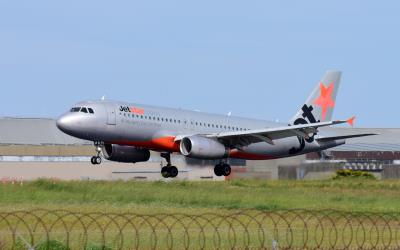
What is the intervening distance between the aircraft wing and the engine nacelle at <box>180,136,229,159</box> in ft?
2.57

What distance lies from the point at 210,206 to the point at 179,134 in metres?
10.8

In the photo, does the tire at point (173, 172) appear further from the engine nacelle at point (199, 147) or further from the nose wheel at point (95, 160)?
the nose wheel at point (95, 160)

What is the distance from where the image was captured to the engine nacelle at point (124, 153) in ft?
182

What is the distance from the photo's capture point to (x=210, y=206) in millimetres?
43719

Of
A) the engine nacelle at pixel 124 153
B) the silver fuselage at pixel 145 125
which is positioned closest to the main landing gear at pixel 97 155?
the silver fuselage at pixel 145 125

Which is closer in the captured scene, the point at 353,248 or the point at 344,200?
the point at 353,248

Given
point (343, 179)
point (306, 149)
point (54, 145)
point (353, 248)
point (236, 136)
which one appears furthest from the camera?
point (54, 145)

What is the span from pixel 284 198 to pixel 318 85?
21984 millimetres

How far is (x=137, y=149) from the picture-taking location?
56.3 metres

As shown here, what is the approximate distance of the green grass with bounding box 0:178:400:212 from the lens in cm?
4266

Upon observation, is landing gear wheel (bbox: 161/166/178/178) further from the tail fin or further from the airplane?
the tail fin

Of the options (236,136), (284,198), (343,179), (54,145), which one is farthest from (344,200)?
(54,145)

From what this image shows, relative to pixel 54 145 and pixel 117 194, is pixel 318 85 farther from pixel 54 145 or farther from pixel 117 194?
pixel 54 145

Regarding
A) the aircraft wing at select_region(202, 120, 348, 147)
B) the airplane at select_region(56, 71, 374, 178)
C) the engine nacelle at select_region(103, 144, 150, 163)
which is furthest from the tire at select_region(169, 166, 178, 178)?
the aircraft wing at select_region(202, 120, 348, 147)
